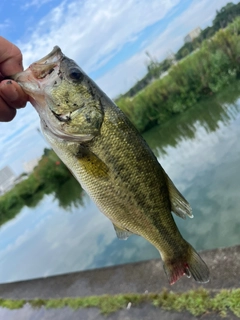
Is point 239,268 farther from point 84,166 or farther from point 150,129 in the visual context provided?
point 150,129

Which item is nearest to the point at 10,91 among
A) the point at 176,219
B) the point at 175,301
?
the point at 175,301

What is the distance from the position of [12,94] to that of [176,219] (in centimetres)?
785

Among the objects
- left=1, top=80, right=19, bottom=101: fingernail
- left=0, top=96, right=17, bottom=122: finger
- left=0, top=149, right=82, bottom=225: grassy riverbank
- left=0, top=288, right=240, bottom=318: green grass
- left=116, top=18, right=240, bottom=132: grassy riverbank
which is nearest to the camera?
left=1, top=80, right=19, bottom=101: fingernail

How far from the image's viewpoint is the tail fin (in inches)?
91.1

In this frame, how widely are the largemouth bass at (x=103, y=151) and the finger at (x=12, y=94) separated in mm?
52

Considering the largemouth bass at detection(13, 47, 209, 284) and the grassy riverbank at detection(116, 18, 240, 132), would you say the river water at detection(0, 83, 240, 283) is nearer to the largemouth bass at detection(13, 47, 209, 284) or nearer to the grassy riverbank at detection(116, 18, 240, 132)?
the largemouth bass at detection(13, 47, 209, 284)

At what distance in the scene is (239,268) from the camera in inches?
160

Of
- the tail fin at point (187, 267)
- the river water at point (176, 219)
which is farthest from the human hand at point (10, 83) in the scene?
the river water at point (176, 219)

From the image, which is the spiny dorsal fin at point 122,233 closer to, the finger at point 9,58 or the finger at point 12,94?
the finger at point 12,94

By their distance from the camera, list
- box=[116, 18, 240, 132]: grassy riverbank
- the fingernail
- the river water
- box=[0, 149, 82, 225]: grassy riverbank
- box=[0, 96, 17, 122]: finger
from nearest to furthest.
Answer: the fingernail < box=[0, 96, 17, 122]: finger < the river water < box=[116, 18, 240, 132]: grassy riverbank < box=[0, 149, 82, 225]: grassy riverbank

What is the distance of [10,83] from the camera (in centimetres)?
202

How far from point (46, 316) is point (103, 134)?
3704 mm

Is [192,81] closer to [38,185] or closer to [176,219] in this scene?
[38,185]

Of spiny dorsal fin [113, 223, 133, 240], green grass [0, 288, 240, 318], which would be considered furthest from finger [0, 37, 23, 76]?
green grass [0, 288, 240, 318]
